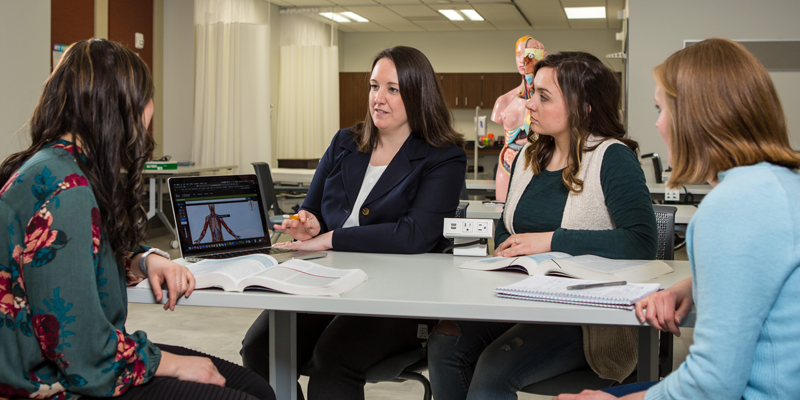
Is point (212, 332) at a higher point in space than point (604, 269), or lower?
lower

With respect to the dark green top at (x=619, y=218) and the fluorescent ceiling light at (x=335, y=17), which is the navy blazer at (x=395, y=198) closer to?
the dark green top at (x=619, y=218)

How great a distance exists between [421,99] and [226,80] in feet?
18.0

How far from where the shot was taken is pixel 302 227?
1842 millimetres

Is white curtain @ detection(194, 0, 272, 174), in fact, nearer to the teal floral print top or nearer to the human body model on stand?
the human body model on stand

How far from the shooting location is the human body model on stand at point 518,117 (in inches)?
139

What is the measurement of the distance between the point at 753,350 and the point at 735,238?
154 millimetres

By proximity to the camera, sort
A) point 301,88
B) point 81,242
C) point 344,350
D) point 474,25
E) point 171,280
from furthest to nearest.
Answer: point 474,25
point 301,88
point 344,350
point 171,280
point 81,242

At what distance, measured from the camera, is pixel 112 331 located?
971 mm

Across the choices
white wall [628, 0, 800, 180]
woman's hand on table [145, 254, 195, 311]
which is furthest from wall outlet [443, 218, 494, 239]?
white wall [628, 0, 800, 180]

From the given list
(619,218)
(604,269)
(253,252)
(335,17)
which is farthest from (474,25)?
(604,269)

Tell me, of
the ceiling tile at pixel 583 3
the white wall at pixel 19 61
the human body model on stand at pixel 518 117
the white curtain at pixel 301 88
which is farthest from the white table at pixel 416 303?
the white curtain at pixel 301 88

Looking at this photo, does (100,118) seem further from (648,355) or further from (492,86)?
(492,86)

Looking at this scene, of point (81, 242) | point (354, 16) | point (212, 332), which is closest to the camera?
point (81, 242)

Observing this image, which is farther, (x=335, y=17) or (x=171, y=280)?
(x=335, y=17)
